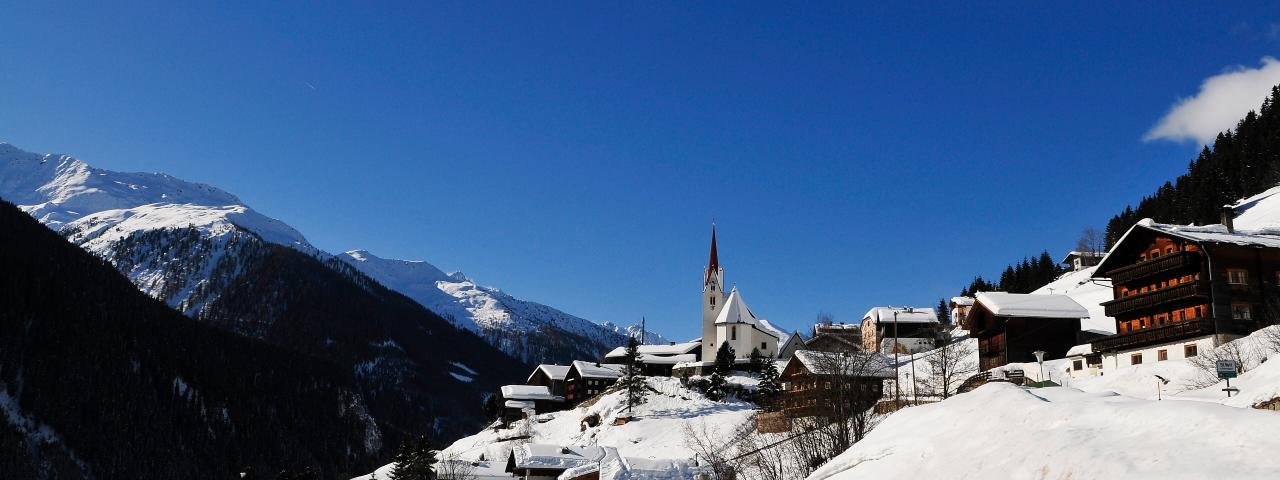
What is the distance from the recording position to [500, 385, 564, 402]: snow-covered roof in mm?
113375

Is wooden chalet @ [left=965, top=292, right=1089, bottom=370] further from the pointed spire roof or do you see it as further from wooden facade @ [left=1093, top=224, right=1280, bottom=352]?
the pointed spire roof

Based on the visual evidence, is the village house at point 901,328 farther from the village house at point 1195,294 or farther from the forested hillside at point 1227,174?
the village house at point 1195,294

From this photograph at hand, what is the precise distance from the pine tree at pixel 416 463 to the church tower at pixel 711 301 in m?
45.1

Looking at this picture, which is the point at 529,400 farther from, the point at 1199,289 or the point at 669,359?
the point at 1199,289

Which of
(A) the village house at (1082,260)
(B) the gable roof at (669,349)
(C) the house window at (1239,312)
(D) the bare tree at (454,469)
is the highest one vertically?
(A) the village house at (1082,260)

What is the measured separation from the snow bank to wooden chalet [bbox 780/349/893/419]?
2116 cm

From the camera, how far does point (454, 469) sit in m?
70.2

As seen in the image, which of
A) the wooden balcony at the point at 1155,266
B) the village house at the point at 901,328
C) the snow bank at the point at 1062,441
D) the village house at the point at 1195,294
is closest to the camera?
the snow bank at the point at 1062,441

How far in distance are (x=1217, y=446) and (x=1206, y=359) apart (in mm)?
36900

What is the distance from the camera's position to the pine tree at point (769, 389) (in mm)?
75775

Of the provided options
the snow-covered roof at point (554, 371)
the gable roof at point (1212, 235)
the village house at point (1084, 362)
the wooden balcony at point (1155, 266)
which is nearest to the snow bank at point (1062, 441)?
the gable roof at point (1212, 235)

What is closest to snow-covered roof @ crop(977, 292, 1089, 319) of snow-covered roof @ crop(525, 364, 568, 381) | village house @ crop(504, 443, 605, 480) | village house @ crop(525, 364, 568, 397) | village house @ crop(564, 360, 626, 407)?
village house @ crop(504, 443, 605, 480)

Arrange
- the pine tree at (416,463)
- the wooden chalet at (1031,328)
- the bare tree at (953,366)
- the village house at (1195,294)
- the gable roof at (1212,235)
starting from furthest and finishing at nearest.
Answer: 1. the pine tree at (416,463)
2. the wooden chalet at (1031,328)
3. the bare tree at (953,366)
4. the gable roof at (1212,235)
5. the village house at (1195,294)

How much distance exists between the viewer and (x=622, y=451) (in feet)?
222
